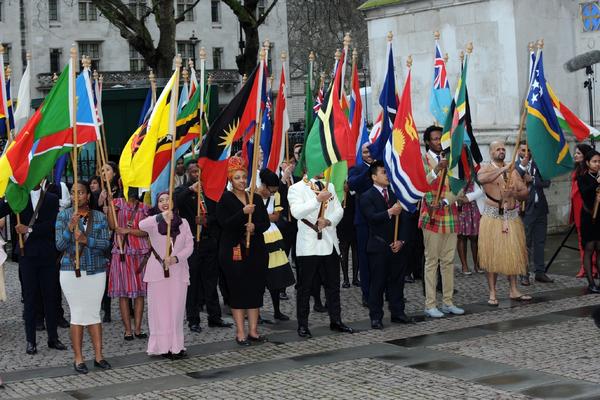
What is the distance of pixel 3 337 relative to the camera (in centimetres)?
1259

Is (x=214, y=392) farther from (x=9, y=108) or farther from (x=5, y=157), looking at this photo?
(x=9, y=108)

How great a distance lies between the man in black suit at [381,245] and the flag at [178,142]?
2180 mm

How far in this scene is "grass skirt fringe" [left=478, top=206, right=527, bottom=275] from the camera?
13273 millimetres

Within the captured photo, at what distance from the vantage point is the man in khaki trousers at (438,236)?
12766mm

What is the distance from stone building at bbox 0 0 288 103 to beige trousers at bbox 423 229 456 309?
48.5 meters

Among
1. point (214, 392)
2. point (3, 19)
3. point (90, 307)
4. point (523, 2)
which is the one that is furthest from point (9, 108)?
point (3, 19)

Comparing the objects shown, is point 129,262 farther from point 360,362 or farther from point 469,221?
point 469,221

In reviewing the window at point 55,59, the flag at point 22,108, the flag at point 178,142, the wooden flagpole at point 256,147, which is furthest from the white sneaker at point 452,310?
the window at point 55,59

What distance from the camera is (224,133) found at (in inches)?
451

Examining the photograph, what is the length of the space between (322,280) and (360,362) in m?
1.84

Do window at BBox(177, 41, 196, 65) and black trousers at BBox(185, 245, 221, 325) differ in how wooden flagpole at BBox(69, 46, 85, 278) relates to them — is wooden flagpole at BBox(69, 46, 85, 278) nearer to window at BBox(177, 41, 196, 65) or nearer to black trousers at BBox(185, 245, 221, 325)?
black trousers at BBox(185, 245, 221, 325)

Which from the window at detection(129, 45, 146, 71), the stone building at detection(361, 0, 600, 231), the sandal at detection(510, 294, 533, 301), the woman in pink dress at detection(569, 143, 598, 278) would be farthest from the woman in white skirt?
the window at detection(129, 45, 146, 71)

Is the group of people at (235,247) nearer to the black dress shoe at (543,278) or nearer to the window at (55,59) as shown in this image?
the black dress shoe at (543,278)

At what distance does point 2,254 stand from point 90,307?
A: 1.35m
